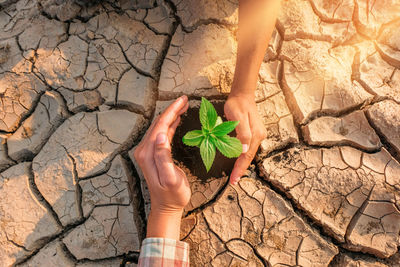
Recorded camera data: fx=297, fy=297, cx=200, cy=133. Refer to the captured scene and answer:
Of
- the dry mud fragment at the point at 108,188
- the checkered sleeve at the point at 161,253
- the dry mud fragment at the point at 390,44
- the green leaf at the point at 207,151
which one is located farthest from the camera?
the dry mud fragment at the point at 390,44

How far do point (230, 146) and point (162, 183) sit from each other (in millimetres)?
393

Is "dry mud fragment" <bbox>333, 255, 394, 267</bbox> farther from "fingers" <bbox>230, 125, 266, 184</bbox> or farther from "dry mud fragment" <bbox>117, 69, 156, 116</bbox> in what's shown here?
"dry mud fragment" <bbox>117, 69, 156, 116</bbox>

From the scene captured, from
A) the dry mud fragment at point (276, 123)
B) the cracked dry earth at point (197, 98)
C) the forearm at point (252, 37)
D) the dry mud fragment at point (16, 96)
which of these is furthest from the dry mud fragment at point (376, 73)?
the dry mud fragment at point (16, 96)

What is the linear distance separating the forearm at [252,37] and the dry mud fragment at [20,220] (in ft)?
4.56

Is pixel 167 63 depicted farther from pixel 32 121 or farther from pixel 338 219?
pixel 338 219

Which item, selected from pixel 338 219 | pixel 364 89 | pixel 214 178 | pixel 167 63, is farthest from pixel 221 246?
pixel 364 89

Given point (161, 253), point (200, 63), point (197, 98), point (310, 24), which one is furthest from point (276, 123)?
point (161, 253)

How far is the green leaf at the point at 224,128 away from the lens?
1519mm

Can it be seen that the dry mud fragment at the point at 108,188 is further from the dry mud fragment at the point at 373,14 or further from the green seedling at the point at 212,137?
the dry mud fragment at the point at 373,14

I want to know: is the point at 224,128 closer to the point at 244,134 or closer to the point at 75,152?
the point at 244,134

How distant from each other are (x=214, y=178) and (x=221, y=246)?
40 cm

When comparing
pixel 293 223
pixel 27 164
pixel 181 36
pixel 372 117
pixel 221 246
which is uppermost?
pixel 181 36

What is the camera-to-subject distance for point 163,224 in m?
1.55

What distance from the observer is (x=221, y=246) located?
1.76 meters
